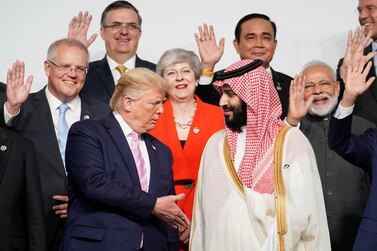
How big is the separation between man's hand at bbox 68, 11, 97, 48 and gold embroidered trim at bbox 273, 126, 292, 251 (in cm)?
198

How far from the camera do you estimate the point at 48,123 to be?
5.06 m

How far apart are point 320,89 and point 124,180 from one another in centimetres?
174

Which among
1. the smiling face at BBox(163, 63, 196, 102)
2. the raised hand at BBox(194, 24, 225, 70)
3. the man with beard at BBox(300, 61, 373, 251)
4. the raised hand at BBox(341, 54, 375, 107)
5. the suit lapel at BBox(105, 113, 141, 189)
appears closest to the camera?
the suit lapel at BBox(105, 113, 141, 189)

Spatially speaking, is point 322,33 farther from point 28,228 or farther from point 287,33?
point 28,228

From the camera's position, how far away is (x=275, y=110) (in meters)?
4.53

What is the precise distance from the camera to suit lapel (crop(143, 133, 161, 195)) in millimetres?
4320

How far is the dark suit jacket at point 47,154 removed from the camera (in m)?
4.95

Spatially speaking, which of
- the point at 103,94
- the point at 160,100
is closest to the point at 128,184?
the point at 160,100

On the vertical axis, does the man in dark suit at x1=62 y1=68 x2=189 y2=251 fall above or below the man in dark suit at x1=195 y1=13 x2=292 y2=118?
below

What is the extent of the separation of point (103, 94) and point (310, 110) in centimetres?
133

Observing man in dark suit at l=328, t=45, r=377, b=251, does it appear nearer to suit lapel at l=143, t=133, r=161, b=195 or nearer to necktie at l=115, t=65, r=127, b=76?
suit lapel at l=143, t=133, r=161, b=195

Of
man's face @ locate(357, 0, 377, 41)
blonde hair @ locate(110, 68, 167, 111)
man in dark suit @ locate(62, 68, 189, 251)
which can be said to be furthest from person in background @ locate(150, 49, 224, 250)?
man's face @ locate(357, 0, 377, 41)

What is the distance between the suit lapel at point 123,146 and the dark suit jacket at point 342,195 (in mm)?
1390

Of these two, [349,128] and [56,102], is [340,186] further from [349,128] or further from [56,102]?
[56,102]
